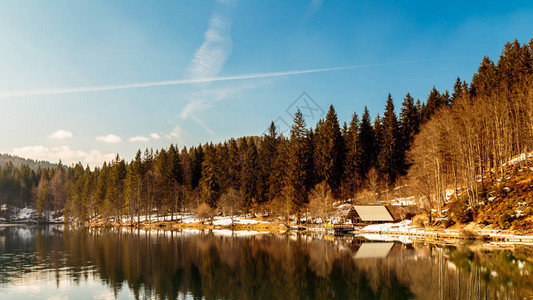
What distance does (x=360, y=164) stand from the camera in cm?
8750

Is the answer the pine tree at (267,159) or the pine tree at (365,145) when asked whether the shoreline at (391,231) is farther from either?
the pine tree at (365,145)

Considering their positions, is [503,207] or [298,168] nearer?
[503,207]

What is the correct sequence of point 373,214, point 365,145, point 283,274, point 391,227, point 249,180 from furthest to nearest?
1. point 249,180
2. point 365,145
3. point 373,214
4. point 391,227
5. point 283,274

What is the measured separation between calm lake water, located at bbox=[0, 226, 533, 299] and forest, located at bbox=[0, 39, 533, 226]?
16.4 meters

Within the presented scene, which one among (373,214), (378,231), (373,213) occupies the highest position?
(373,213)

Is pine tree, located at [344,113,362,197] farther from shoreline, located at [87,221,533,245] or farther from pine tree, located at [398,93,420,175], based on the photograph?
shoreline, located at [87,221,533,245]

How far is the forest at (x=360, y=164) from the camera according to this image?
54656 millimetres

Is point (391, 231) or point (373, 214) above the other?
point (373, 214)

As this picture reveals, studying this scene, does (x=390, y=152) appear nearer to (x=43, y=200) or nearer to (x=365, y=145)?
(x=365, y=145)

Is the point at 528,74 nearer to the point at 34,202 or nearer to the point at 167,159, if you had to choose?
the point at 167,159

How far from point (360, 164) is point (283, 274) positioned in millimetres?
63179

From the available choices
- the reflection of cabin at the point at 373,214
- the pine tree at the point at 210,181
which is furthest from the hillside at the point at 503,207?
the pine tree at the point at 210,181

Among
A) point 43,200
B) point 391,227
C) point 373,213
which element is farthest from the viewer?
point 43,200

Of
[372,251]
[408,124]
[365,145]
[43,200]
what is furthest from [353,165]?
[43,200]
